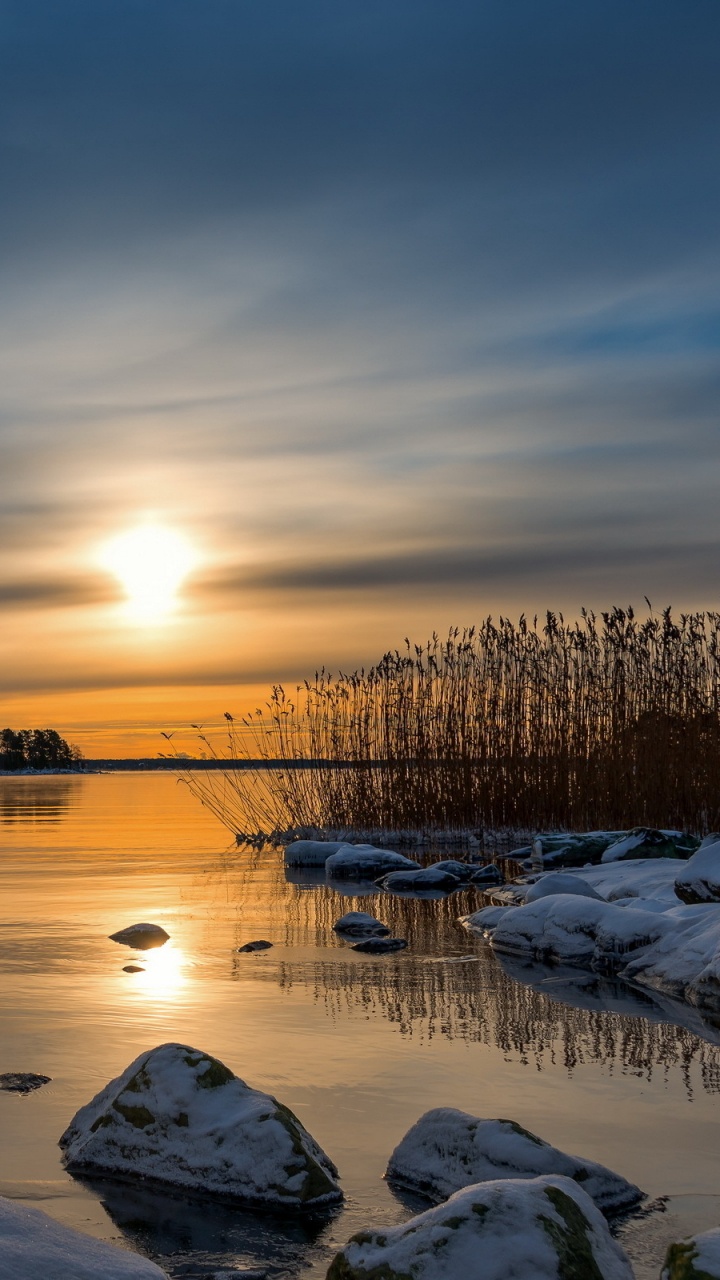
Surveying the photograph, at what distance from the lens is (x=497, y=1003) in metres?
5.32

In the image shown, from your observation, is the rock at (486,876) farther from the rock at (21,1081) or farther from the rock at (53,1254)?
the rock at (53,1254)

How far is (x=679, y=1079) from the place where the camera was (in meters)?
4.08

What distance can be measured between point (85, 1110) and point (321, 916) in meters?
5.00

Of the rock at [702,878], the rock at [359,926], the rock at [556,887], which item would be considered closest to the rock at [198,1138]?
the rock at [359,926]

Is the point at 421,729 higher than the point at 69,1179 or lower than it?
higher

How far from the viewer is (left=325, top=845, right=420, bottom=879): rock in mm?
11602

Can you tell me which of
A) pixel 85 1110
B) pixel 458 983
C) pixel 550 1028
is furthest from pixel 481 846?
pixel 85 1110

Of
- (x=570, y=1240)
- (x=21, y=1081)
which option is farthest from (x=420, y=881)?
(x=570, y=1240)

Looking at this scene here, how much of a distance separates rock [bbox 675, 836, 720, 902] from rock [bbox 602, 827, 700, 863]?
2981 millimetres

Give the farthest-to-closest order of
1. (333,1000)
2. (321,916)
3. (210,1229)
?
(321,916) → (333,1000) → (210,1229)

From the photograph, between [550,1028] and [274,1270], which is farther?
[550,1028]

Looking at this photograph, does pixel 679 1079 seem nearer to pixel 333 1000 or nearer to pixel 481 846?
pixel 333 1000

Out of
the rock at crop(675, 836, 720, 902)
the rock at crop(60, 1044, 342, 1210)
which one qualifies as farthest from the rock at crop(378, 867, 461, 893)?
the rock at crop(60, 1044, 342, 1210)

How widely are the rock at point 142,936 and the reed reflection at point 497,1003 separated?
2.17 feet
